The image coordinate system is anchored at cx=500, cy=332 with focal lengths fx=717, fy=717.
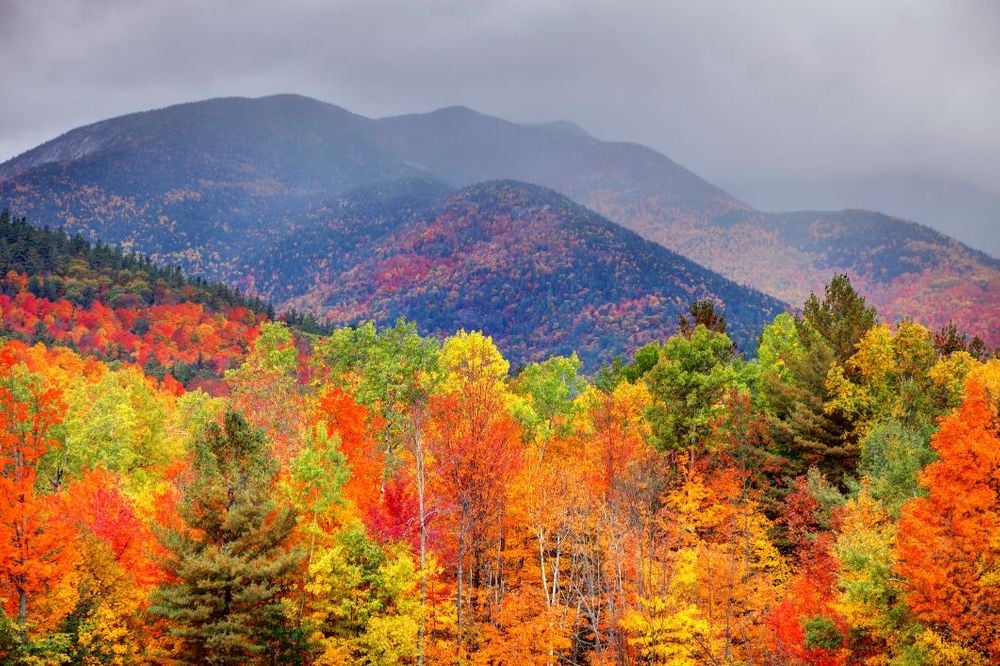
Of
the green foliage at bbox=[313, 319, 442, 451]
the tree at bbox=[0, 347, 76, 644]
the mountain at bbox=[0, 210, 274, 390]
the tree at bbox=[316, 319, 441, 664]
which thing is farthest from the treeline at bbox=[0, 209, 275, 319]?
the tree at bbox=[0, 347, 76, 644]

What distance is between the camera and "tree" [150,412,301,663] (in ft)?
95.1

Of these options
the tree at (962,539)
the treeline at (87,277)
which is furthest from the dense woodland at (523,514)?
the treeline at (87,277)

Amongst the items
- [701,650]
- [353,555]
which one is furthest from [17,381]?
[701,650]

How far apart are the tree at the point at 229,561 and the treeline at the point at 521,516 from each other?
0.14 metres

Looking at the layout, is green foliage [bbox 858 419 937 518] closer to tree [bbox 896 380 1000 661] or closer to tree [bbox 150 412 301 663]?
tree [bbox 896 380 1000 661]

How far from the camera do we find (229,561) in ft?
95.3

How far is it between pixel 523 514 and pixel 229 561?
16255 mm

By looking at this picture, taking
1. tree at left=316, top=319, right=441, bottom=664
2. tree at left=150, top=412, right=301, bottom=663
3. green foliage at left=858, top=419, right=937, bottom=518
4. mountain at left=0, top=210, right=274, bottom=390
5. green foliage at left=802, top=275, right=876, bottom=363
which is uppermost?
mountain at left=0, top=210, right=274, bottom=390

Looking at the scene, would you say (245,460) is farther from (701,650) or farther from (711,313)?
(711,313)

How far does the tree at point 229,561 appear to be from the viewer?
2898 cm

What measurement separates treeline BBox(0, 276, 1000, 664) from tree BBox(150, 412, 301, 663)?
0.45 ft

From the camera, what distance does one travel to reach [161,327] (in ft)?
508

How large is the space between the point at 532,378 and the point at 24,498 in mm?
33107

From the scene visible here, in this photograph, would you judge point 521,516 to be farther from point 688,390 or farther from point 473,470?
point 688,390
